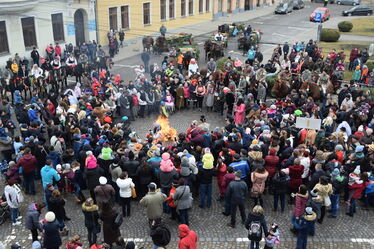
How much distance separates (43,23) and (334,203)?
69.2 feet

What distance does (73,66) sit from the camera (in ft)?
68.2

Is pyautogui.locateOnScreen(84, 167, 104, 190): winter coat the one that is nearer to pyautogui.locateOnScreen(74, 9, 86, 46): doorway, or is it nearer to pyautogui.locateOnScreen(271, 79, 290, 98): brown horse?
pyautogui.locateOnScreen(271, 79, 290, 98): brown horse

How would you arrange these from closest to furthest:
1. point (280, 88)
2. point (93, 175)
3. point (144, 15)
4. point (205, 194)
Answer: point (93, 175)
point (205, 194)
point (280, 88)
point (144, 15)

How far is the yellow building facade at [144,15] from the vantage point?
97.0ft

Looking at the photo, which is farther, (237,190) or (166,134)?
(166,134)

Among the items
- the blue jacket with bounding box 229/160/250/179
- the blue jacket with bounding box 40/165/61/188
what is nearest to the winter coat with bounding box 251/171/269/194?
the blue jacket with bounding box 229/160/250/179

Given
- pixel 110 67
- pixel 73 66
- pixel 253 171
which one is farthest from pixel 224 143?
pixel 110 67

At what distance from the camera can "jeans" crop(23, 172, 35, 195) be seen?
11.5 meters

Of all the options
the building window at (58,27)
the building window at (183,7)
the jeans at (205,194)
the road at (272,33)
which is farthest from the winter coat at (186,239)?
the building window at (183,7)

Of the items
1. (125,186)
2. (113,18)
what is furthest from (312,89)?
(113,18)

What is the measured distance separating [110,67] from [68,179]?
13273 mm

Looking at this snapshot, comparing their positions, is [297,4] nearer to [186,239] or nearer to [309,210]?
[309,210]

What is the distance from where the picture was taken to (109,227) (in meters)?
9.21

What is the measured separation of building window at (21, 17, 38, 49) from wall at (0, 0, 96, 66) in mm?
211
